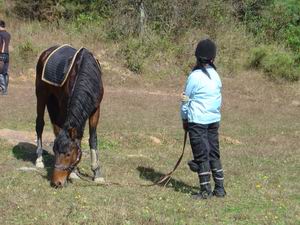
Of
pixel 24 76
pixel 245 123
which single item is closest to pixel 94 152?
pixel 245 123

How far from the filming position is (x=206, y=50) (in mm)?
6832

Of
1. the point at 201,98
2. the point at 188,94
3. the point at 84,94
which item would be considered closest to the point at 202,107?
the point at 201,98

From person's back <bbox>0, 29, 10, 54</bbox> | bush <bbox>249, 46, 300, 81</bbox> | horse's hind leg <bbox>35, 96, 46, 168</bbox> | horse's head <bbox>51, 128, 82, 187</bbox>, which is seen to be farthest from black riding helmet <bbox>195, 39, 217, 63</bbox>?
bush <bbox>249, 46, 300, 81</bbox>

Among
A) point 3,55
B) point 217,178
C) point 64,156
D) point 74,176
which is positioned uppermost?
point 64,156

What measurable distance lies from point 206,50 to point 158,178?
2.32 metres

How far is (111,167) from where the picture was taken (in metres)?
8.66

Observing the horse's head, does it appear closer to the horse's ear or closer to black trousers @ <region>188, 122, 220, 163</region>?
the horse's ear

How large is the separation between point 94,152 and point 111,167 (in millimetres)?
893

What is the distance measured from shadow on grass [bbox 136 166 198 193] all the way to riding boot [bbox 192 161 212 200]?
1.50 feet

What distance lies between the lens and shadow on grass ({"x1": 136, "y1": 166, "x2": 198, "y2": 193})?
754 centimetres

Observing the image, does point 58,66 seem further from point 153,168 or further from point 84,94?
point 153,168

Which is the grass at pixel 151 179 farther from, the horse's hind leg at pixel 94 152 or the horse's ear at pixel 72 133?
the horse's ear at pixel 72 133

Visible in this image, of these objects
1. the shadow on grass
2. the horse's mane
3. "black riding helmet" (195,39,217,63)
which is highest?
"black riding helmet" (195,39,217,63)

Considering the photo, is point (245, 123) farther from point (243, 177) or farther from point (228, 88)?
point (243, 177)
